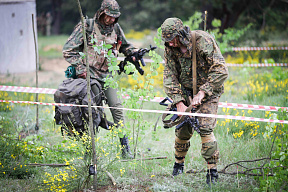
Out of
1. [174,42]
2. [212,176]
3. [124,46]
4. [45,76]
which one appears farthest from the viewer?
[45,76]

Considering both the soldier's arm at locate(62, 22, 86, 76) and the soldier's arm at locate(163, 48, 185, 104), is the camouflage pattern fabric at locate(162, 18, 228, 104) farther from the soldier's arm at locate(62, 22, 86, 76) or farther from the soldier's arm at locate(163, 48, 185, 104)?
the soldier's arm at locate(62, 22, 86, 76)

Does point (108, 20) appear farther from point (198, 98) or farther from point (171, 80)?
point (198, 98)

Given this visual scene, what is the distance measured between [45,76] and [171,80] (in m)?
8.72

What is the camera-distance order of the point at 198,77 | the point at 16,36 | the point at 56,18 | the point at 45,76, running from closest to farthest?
the point at 198,77 → the point at 16,36 → the point at 45,76 → the point at 56,18

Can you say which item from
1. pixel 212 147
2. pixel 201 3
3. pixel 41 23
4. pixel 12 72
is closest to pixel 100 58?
pixel 212 147

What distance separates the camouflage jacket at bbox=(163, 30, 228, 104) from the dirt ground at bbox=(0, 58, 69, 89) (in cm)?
605

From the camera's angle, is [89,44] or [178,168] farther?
[89,44]

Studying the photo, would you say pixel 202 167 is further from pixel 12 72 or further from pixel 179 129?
pixel 12 72

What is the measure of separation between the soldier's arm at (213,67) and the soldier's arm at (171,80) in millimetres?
344

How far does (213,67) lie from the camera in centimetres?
370

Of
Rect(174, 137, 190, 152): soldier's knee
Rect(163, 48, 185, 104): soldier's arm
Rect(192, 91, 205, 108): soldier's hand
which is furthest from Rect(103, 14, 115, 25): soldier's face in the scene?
Rect(174, 137, 190, 152): soldier's knee

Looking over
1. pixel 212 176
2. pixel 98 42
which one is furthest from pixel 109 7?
pixel 212 176

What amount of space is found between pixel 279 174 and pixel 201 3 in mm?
13270

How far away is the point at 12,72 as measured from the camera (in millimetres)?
11625
